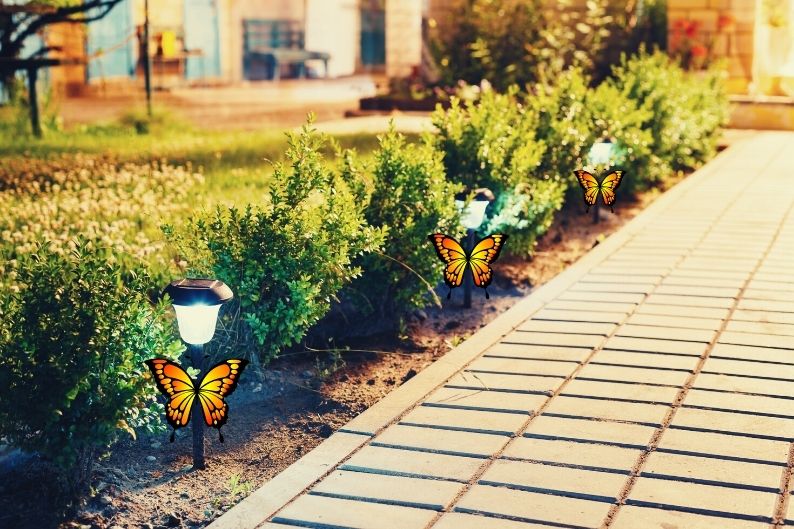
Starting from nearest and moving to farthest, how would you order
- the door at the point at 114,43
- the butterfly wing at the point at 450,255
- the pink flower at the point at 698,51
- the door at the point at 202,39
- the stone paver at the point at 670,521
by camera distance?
the stone paver at the point at 670,521
the butterfly wing at the point at 450,255
the pink flower at the point at 698,51
the door at the point at 114,43
the door at the point at 202,39

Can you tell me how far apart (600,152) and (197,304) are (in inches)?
201

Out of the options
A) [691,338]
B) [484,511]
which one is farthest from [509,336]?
[484,511]

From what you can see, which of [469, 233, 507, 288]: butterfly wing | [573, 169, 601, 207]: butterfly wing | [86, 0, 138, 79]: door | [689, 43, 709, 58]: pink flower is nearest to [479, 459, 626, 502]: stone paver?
[469, 233, 507, 288]: butterfly wing

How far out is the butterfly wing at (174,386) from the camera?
13.2ft

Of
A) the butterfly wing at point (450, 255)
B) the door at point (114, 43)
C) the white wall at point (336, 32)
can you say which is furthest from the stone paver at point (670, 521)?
the white wall at point (336, 32)

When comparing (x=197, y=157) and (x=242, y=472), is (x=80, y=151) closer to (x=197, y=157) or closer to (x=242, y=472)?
(x=197, y=157)

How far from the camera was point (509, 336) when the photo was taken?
608 cm

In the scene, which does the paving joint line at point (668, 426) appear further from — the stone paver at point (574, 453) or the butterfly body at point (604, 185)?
the butterfly body at point (604, 185)

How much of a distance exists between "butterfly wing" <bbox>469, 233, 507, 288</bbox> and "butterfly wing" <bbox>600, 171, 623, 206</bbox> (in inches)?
26.6

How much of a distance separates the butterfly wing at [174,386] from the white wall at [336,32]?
27454 millimetres

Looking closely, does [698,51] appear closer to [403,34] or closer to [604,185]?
[604,185]

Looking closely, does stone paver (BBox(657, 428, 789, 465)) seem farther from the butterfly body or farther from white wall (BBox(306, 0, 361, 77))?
white wall (BBox(306, 0, 361, 77))

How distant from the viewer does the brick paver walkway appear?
385 cm

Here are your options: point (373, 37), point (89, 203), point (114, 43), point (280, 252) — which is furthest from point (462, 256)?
point (373, 37)
